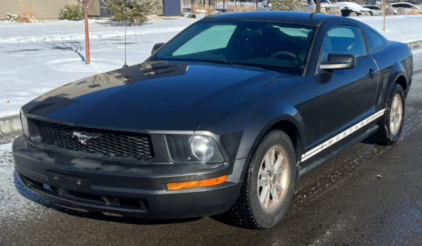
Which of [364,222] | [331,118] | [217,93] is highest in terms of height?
[217,93]

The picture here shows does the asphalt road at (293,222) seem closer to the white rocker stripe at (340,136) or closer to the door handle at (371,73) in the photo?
the white rocker stripe at (340,136)

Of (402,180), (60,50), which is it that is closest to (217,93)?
(402,180)

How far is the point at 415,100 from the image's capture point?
9047 mm

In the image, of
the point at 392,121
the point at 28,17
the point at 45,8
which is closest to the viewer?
the point at 392,121

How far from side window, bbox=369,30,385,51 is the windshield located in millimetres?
1262

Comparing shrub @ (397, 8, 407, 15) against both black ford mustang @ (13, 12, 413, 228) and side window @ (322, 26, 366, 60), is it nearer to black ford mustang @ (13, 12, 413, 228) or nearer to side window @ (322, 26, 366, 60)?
side window @ (322, 26, 366, 60)

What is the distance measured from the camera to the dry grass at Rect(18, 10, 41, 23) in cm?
2680

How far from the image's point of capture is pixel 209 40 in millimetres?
5285

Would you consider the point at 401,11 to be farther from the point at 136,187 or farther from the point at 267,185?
the point at 136,187

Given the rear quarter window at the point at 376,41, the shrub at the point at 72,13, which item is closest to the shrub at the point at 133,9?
the shrub at the point at 72,13

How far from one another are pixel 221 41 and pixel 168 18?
92.2 ft

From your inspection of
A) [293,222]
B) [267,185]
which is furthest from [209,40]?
[293,222]

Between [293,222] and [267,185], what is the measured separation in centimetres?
45

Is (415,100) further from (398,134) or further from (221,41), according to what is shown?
(221,41)
